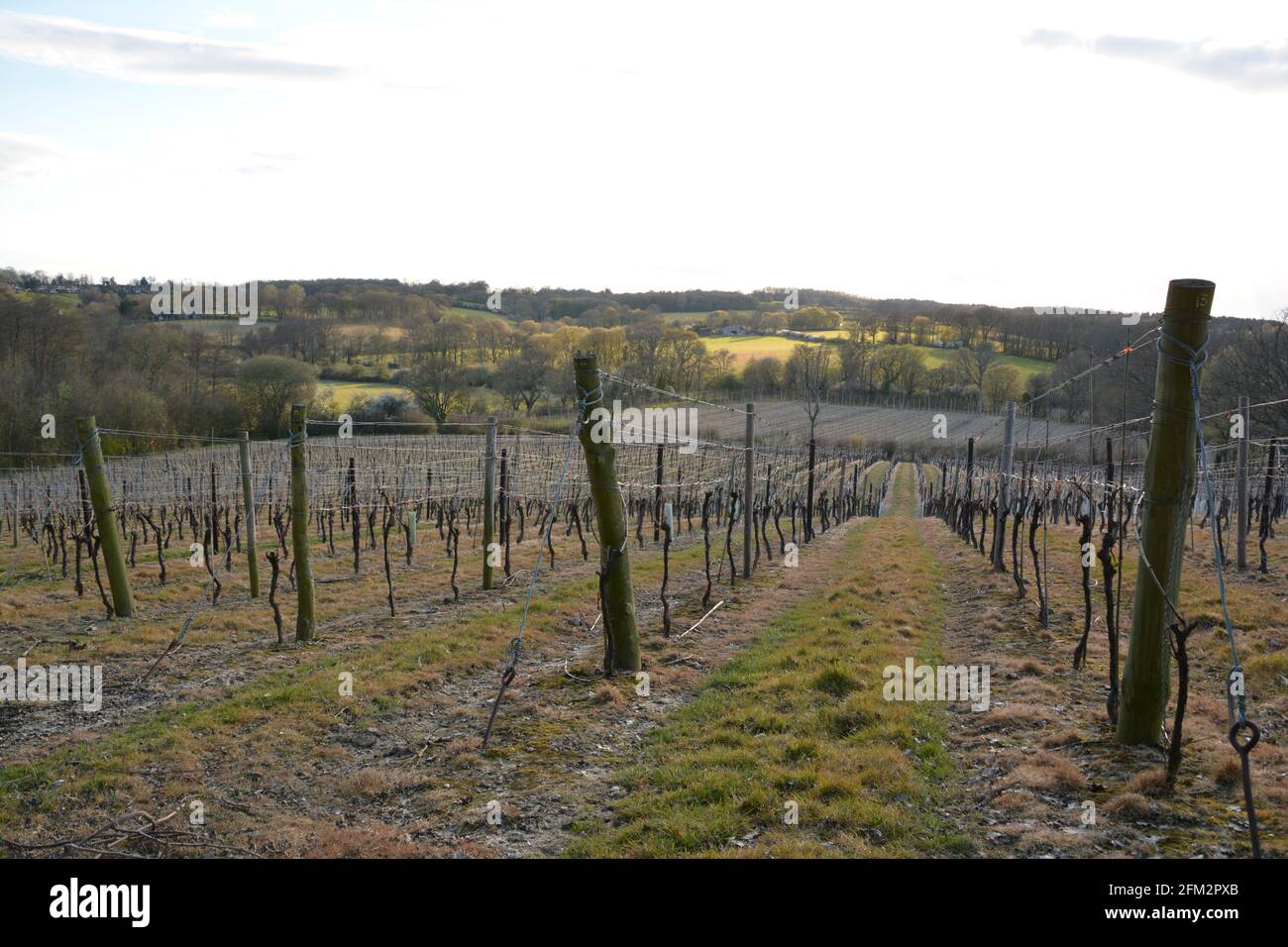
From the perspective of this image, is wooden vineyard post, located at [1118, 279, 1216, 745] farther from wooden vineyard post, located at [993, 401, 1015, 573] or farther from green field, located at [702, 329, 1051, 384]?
green field, located at [702, 329, 1051, 384]

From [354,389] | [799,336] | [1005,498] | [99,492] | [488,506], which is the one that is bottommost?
[488,506]

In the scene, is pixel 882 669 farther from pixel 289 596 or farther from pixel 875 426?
pixel 875 426

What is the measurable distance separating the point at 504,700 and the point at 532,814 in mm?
1993

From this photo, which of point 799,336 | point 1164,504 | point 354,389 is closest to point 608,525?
point 1164,504

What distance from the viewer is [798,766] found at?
4.94 meters

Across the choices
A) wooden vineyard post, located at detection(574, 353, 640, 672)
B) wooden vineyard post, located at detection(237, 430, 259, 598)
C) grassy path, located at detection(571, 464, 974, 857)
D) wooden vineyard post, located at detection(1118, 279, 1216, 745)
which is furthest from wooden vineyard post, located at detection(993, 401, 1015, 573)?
wooden vineyard post, located at detection(237, 430, 259, 598)

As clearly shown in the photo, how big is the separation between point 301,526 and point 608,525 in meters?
3.29

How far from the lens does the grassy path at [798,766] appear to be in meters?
4.08

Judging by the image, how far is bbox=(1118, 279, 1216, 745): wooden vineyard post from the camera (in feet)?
14.9


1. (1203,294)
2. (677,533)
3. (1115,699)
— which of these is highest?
(1203,294)

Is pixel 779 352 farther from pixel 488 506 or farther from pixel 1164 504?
pixel 1164 504

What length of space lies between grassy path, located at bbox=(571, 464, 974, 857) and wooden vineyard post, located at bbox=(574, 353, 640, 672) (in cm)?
81

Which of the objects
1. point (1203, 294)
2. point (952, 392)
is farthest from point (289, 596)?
point (952, 392)
